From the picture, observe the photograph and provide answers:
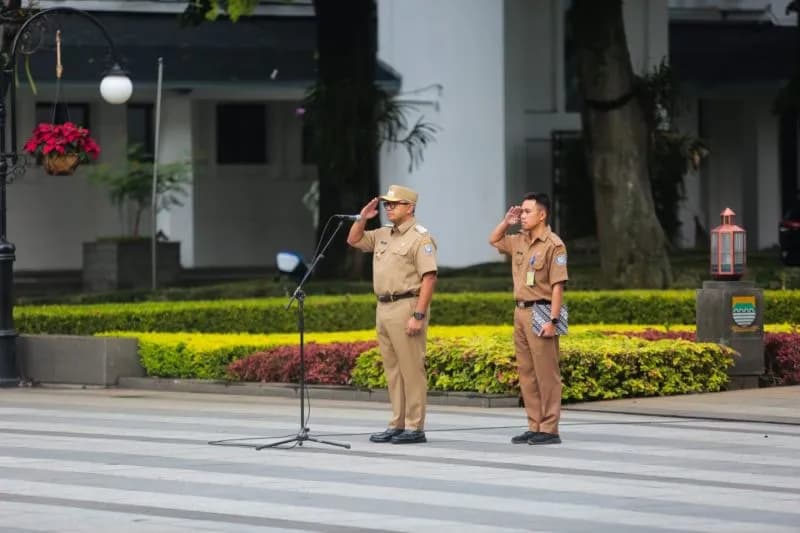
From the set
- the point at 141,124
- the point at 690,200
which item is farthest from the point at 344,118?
the point at 690,200

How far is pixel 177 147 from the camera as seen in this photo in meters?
39.3

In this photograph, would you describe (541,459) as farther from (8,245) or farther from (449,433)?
A: (8,245)

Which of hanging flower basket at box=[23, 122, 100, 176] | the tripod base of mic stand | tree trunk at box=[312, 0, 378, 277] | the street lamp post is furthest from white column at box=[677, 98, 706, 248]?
the tripod base of mic stand

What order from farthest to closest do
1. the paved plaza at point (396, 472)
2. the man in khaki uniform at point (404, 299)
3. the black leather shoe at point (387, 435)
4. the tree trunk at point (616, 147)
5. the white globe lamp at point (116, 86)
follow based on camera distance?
the tree trunk at point (616, 147)
the white globe lamp at point (116, 86)
the black leather shoe at point (387, 435)
the man in khaki uniform at point (404, 299)
the paved plaza at point (396, 472)

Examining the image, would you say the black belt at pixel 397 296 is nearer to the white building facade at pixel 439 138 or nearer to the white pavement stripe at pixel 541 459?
the white pavement stripe at pixel 541 459

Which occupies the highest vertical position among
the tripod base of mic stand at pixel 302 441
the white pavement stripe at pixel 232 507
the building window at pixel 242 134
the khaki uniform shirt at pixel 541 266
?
the building window at pixel 242 134

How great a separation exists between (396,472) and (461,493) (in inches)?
42.8

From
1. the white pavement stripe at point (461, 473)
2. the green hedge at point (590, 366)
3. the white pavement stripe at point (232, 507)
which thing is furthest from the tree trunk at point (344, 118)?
the white pavement stripe at point (232, 507)

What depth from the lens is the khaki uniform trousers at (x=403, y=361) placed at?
14.1 meters

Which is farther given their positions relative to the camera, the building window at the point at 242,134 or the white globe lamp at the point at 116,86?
the building window at the point at 242,134

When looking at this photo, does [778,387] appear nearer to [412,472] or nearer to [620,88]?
[412,472]

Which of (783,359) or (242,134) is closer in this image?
(783,359)

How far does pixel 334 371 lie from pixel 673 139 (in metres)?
15.6

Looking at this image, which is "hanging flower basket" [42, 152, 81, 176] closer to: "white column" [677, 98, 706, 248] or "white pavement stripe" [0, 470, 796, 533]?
"white pavement stripe" [0, 470, 796, 533]
